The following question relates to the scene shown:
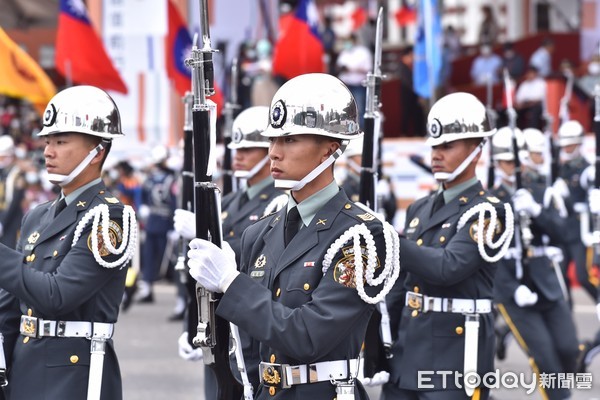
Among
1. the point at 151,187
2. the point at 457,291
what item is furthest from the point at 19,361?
the point at 151,187

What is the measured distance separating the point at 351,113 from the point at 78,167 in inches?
61.3

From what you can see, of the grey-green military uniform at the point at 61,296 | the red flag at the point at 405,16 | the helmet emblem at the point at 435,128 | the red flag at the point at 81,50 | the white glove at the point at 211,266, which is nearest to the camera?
the white glove at the point at 211,266

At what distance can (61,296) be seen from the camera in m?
5.27

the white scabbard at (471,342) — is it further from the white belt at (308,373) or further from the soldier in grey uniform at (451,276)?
the white belt at (308,373)

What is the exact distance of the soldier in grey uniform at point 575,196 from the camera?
1407cm

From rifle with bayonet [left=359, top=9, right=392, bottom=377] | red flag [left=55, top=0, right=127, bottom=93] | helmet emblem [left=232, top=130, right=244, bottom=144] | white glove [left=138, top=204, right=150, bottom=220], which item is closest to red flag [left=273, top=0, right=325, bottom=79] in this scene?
white glove [left=138, top=204, right=150, bottom=220]

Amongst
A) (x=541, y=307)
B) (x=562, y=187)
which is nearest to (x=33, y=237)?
(x=541, y=307)

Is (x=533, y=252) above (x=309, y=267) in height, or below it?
above

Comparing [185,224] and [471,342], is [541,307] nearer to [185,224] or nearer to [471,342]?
[471,342]

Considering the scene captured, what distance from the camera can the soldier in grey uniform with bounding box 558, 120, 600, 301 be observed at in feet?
46.2

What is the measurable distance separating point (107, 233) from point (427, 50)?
13206 millimetres

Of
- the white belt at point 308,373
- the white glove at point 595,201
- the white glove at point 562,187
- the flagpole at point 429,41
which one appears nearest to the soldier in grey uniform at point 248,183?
the white glove at point 595,201

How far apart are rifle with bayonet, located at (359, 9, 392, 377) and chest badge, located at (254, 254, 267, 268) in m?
1.86

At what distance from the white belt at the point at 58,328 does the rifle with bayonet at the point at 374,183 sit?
165 centimetres
